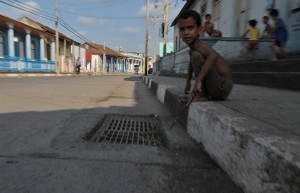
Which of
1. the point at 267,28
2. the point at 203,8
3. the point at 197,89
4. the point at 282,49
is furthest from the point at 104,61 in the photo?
the point at 197,89

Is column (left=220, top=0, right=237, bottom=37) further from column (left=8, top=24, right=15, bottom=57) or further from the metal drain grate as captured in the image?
column (left=8, top=24, right=15, bottom=57)

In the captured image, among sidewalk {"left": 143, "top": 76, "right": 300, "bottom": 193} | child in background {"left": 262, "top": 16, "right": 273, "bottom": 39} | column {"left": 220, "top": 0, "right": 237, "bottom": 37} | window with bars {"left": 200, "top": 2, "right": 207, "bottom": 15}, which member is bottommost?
sidewalk {"left": 143, "top": 76, "right": 300, "bottom": 193}

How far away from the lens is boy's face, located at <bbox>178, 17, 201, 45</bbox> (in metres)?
2.77

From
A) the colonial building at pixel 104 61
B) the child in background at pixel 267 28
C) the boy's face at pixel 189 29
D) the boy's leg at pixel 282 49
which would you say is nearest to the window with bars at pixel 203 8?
the child in background at pixel 267 28

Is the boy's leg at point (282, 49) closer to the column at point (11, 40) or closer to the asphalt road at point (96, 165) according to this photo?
the asphalt road at point (96, 165)

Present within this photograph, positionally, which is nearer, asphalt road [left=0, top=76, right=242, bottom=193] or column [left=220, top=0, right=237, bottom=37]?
asphalt road [left=0, top=76, right=242, bottom=193]

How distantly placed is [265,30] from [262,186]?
8634 millimetres

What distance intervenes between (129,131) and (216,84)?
1.10 meters

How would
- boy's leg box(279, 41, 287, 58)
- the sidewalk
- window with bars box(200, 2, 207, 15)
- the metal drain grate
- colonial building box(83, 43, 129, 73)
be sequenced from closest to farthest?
1. the sidewalk
2. the metal drain grate
3. boy's leg box(279, 41, 287, 58)
4. window with bars box(200, 2, 207, 15)
5. colonial building box(83, 43, 129, 73)

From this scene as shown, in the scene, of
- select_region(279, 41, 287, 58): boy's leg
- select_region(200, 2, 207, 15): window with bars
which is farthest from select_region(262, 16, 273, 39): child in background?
select_region(200, 2, 207, 15): window with bars

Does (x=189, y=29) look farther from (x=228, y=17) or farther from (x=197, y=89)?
(x=228, y=17)

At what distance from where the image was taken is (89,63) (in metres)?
55.2

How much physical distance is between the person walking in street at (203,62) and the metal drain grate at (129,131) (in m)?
0.64

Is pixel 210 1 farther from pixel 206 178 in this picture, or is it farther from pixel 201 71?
pixel 206 178
